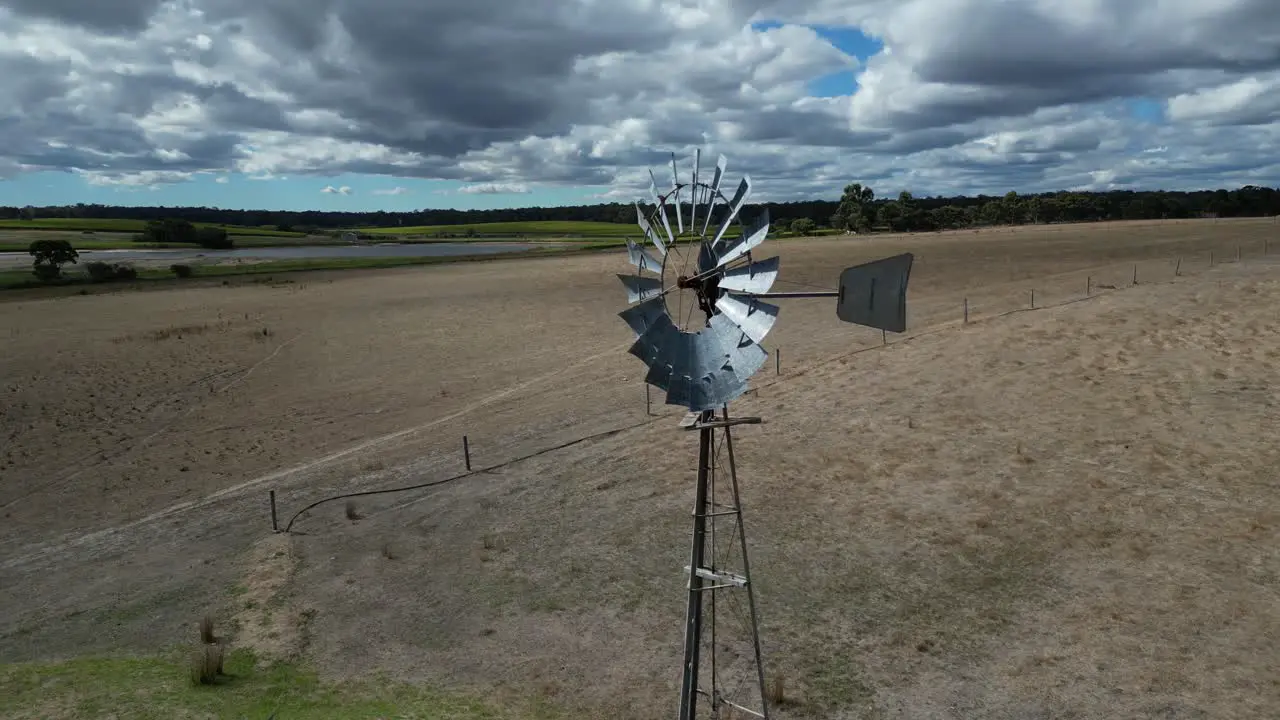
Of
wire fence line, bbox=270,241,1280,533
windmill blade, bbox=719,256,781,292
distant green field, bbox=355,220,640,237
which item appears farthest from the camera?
distant green field, bbox=355,220,640,237

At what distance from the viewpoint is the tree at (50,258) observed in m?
56.4

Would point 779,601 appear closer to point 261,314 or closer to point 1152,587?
point 1152,587

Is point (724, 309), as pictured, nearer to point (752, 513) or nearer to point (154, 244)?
point (752, 513)

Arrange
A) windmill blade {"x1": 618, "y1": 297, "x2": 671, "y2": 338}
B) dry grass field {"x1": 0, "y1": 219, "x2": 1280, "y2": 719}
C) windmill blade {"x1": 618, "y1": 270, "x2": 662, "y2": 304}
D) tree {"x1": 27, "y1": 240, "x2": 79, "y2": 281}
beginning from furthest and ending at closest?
1. tree {"x1": 27, "y1": 240, "x2": 79, "y2": 281}
2. dry grass field {"x1": 0, "y1": 219, "x2": 1280, "y2": 719}
3. windmill blade {"x1": 618, "y1": 270, "x2": 662, "y2": 304}
4. windmill blade {"x1": 618, "y1": 297, "x2": 671, "y2": 338}

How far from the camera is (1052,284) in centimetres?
3725

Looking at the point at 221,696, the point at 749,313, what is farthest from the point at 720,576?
the point at 221,696

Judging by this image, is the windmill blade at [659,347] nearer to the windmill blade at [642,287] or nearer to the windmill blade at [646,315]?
the windmill blade at [646,315]

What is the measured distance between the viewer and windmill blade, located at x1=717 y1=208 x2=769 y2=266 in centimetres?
773

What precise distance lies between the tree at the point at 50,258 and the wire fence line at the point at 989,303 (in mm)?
48203

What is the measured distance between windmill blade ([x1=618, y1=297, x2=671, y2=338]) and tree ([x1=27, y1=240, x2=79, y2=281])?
5965 centimetres

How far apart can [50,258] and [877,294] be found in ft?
220

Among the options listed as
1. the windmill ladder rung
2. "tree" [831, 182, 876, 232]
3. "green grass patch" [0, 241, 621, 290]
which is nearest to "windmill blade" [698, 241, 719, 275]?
the windmill ladder rung

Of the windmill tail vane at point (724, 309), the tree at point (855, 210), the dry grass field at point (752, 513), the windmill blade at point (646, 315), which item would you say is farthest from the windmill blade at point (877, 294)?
the tree at point (855, 210)

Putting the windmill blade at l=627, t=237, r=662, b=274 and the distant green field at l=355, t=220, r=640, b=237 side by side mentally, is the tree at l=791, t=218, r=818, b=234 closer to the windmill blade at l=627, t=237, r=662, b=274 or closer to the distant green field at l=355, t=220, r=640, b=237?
the windmill blade at l=627, t=237, r=662, b=274
